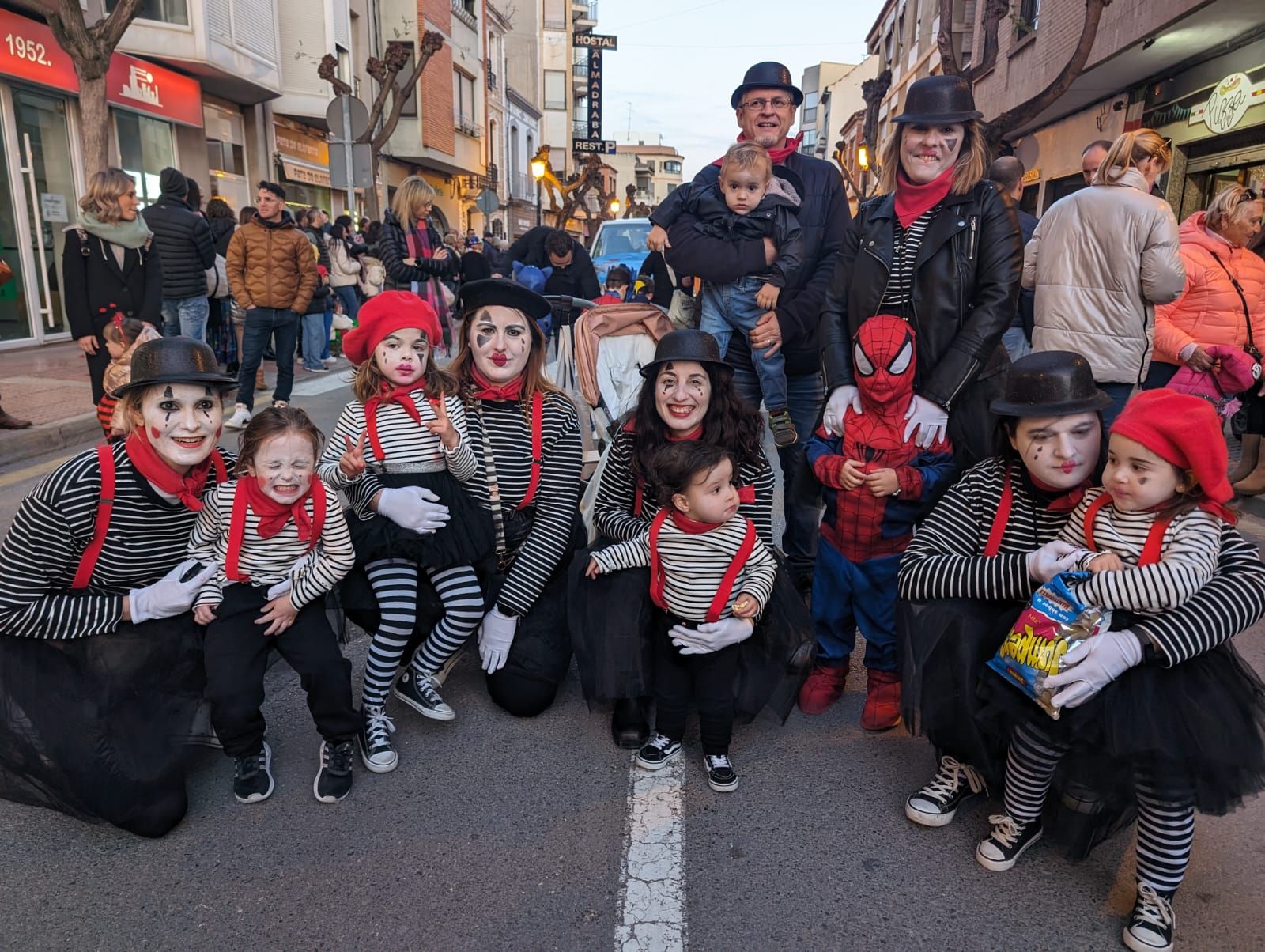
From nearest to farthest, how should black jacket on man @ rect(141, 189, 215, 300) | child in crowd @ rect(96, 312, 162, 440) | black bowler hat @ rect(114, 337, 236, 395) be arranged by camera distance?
black bowler hat @ rect(114, 337, 236, 395), child in crowd @ rect(96, 312, 162, 440), black jacket on man @ rect(141, 189, 215, 300)

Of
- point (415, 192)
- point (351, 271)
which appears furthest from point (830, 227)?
point (351, 271)

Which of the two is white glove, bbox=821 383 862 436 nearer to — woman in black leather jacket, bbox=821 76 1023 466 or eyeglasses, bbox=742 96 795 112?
woman in black leather jacket, bbox=821 76 1023 466

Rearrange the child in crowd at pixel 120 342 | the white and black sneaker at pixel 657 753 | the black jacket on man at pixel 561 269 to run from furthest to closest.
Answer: the black jacket on man at pixel 561 269
the child in crowd at pixel 120 342
the white and black sneaker at pixel 657 753

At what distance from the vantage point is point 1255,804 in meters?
2.70

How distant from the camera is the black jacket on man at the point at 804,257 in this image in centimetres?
391

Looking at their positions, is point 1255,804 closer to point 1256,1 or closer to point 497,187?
point 1256,1

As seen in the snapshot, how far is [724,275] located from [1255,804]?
268 centimetres

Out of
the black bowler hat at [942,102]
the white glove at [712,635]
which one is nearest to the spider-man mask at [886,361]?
the black bowler hat at [942,102]

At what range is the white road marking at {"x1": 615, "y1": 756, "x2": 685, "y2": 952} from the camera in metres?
2.13

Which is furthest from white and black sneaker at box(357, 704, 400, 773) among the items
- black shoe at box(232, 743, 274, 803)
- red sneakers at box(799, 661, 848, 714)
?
red sneakers at box(799, 661, 848, 714)

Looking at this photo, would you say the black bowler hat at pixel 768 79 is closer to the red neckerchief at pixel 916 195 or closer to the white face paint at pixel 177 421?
the red neckerchief at pixel 916 195

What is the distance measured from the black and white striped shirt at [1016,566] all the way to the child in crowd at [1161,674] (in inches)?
1.4

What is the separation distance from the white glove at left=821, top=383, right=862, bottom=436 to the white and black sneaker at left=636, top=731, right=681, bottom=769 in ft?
3.99

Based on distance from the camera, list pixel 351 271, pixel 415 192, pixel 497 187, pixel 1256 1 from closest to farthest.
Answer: pixel 415 192 → pixel 1256 1 → pixel 351 271 → pixel 497 187
